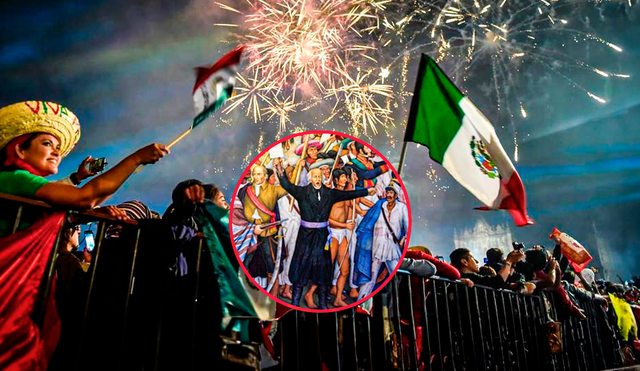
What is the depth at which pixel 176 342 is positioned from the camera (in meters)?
2.62

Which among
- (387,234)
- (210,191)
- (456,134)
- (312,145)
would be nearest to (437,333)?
(387,234)

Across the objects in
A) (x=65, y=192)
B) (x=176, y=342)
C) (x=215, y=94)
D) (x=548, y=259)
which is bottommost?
(x=176, y=342)

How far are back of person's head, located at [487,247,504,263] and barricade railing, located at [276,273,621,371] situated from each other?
0.80 metres

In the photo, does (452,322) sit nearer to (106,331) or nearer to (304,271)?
(304,271)

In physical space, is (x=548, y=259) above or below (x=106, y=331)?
above

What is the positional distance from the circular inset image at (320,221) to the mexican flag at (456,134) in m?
1.01

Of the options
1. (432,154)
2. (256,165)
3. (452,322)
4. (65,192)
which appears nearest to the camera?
(65,192)

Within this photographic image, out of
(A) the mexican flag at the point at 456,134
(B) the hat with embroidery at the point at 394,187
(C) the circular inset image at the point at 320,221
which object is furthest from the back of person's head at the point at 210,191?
(A) the mexican flag at the point at 456,134

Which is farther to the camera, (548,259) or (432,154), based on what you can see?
(548,259)

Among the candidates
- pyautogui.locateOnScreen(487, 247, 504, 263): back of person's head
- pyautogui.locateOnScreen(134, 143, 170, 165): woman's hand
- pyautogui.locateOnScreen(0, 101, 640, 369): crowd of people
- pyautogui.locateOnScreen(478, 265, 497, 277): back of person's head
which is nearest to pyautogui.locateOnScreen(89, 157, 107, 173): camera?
pyautogui.locateOnScreen(0, 101, 640, 369): crowd of people

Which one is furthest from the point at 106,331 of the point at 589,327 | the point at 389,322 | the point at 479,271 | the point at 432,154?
the point at 589,327

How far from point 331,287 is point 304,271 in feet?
0.71

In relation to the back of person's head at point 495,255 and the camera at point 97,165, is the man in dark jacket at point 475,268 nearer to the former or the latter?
→ the back of person's head at point 495,255

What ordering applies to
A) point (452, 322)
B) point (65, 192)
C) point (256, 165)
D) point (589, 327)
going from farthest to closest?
1. point (589, 327)
2. point (452, 322)
3. point (256, 165)
4. point (65, 192)
